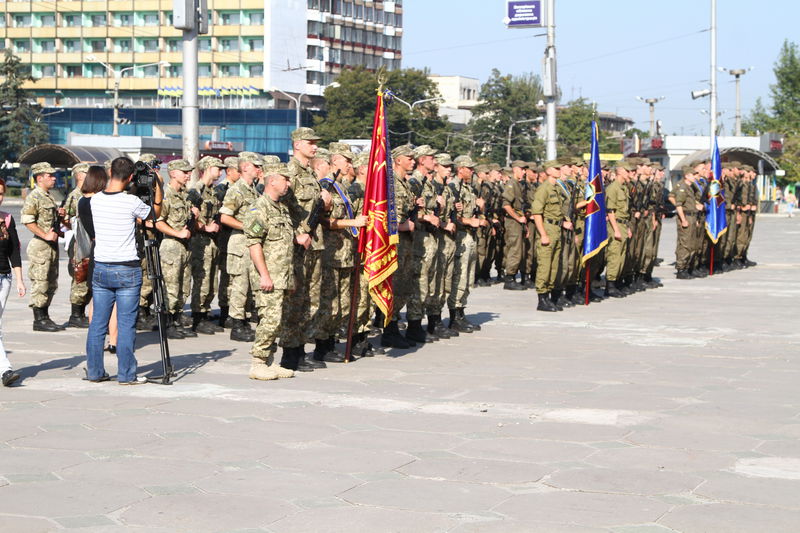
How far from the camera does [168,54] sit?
10181 centimetres

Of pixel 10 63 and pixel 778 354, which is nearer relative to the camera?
pixel 778 354

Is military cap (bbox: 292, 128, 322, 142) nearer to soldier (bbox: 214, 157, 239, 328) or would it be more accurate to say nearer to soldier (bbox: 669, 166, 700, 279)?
soldier (bbox: 214, 157, 239, 328)

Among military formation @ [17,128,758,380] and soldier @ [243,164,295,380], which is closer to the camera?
soldier @ [243,164,295,380]

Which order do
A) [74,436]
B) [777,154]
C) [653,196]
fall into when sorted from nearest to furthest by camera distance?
[74,436] < [653,196] < [777,154]

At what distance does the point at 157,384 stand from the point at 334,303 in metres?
1.90

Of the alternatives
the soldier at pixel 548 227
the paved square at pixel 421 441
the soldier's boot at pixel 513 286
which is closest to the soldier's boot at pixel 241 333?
the paved square at pixel 421 441

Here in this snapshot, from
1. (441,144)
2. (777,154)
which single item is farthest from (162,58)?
(777,154)

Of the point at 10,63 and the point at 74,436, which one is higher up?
the point at 10,63

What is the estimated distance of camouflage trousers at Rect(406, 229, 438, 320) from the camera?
41.1 feet

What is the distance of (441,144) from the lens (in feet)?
308

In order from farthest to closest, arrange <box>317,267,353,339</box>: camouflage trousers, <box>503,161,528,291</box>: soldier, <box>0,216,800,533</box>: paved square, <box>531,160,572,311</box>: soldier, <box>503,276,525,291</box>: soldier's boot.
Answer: <box>503,161,528,291</box>: soldier < <box>503,276,525,291</box>: soldier's boot < <box>531,160,572,311</box>: soldier < <box>317,267,353,339</box>: camouflage trousers < <box>0,216,800,533</box>: paved square

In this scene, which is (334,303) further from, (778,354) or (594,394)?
(778,354)

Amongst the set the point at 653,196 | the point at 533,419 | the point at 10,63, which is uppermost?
the point at 10,63

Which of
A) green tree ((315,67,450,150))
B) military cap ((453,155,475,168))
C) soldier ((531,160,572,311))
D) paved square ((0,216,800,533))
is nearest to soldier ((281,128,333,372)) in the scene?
paved square ((0,216,800,533))
